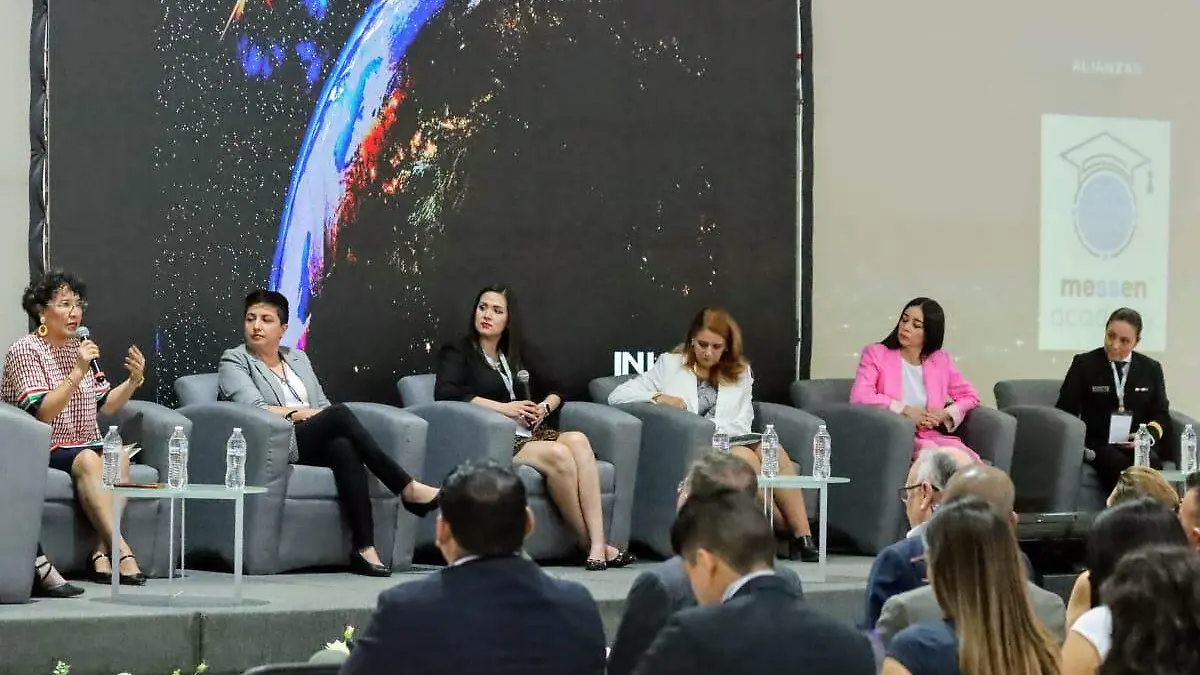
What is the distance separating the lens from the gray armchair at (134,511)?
5422mm

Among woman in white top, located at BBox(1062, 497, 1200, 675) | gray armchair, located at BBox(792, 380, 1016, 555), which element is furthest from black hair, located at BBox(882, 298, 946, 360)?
woman in white top, located at BBox(1062, 497, 1200, 675)

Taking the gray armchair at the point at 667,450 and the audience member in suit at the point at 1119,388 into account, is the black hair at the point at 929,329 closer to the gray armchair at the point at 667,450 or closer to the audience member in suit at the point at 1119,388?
the gray armchair at the point at 667,450

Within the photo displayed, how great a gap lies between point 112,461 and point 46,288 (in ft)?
2.32

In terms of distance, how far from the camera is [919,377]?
7.09 meters

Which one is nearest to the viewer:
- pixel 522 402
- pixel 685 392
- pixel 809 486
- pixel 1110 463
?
pixel 809 486

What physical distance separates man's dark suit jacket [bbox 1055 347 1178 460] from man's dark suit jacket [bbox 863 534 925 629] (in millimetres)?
4172

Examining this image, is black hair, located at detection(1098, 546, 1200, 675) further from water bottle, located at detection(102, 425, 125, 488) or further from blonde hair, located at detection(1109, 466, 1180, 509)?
water bottle, located at detection(102, 425, 125, 488)

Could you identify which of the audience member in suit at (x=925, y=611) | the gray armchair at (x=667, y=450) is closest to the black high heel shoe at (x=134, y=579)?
the gray armchair at (x=667, y=450)

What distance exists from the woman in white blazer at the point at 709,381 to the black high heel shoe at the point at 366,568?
1310 millimetres

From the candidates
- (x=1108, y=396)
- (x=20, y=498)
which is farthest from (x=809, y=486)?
(x=20, y=498)

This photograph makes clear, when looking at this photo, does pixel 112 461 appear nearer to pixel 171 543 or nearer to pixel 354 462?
pixel 171 543

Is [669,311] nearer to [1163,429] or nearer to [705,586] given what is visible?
[1163,429]

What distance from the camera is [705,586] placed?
2543 millimetres

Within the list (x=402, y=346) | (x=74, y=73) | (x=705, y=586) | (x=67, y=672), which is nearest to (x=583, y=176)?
(x=402, y=346)
